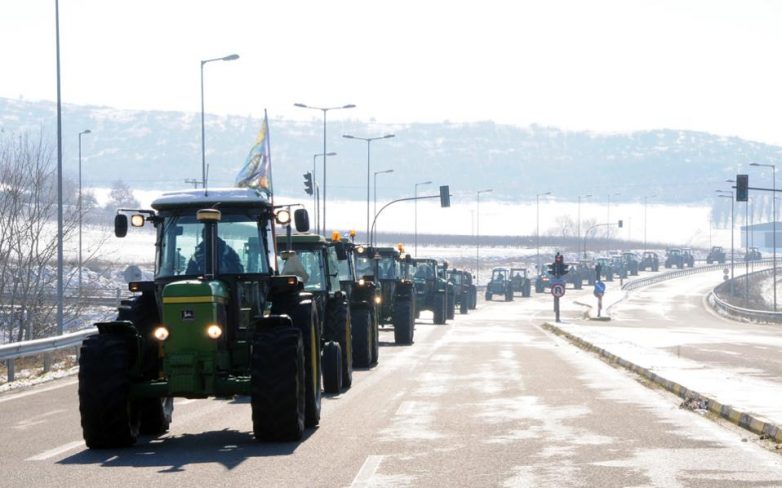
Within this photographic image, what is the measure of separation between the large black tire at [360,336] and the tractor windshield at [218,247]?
1134cm

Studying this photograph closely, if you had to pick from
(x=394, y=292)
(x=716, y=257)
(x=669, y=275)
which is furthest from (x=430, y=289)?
(x=716, y=257)

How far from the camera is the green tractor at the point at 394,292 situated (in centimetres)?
3653

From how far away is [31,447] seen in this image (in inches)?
551

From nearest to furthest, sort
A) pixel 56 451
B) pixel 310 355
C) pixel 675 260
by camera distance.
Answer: pixel 56 451
pixel 310 355
pixel 675 260

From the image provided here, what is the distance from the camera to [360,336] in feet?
87.7

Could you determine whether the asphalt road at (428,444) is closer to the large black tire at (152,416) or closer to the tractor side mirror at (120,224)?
the large black tire at (152,416)

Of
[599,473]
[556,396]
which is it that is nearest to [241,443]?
[599,473]

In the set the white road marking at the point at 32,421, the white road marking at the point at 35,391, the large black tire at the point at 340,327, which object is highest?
the large black tire at the point at 340,327

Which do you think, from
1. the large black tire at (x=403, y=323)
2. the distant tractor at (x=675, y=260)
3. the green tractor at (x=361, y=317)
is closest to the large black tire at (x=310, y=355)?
the green tractor at (x=361, y=317)

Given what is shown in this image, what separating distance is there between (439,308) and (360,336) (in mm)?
27158

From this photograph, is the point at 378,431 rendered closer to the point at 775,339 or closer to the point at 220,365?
the point at 220,365

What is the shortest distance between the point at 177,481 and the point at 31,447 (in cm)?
314

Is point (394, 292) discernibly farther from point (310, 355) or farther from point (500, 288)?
point (500, 288)

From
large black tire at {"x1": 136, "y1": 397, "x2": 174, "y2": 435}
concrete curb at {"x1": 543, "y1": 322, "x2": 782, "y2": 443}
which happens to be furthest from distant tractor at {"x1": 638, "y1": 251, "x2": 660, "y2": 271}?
large black tire at {"x1": 136, "y1": 397, "x2": 174, "y2": 435}
